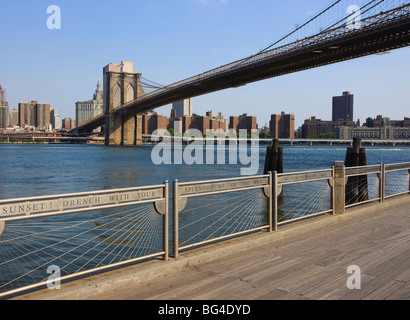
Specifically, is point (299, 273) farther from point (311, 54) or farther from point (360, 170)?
point (311, 54)

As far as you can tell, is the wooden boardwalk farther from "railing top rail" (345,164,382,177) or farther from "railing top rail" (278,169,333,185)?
"railing top rail" (345,164,382,177)

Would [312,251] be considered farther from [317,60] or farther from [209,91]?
[209,91]

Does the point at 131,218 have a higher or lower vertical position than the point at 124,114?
lower

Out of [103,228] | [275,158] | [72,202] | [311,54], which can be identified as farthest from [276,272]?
[311,54]

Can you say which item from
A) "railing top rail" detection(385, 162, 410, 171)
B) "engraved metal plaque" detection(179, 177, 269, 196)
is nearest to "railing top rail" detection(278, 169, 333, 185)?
"engraved metal plaque" detection(179, 177, 269, 196)

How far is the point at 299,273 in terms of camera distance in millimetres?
4824

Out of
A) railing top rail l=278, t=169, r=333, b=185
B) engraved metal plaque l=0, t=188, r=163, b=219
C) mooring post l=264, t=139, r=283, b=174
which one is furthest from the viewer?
mooring post l=264, t=139, r=283, b=174

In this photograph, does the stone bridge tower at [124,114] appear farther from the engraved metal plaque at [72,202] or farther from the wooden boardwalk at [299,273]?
the engraved metal plaque at [72,202]

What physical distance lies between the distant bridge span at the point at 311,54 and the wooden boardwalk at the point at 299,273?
31.4 m

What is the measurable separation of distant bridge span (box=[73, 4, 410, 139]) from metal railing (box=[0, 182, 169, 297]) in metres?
28.9

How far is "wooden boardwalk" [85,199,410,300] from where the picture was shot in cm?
417

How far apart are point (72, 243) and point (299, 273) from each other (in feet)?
20.6

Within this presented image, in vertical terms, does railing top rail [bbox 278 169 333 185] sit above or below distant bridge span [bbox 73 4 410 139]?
below

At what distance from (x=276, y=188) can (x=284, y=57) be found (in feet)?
133
